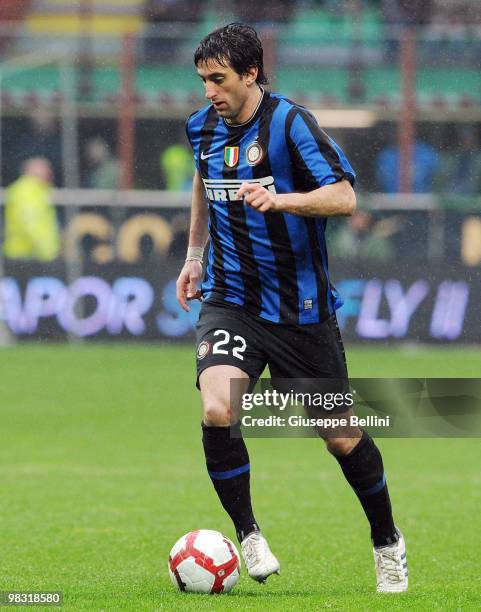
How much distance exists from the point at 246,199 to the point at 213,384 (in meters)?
0.73

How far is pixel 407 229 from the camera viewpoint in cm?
1625

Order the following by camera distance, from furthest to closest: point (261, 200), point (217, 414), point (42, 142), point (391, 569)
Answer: point (42, 142) < point (391, 569) < point (217, 414) < point (261, 200)

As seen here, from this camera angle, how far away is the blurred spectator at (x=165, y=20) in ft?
54.6

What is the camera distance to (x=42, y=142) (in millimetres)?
16766

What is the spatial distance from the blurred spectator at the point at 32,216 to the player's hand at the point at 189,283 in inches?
439

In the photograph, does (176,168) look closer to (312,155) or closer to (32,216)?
(32,216)

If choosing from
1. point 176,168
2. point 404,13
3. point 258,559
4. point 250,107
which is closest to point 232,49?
point 250,107

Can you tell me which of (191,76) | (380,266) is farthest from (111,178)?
(380,266)

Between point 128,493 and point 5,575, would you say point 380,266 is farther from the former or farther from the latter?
point 5,575

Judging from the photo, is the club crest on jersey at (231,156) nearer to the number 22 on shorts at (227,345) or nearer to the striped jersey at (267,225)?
the striped jersey at (267,225)

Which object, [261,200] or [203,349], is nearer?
[261,200]

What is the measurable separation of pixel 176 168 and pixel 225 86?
39.2 ft

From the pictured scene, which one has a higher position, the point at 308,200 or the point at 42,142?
the point at 308,200

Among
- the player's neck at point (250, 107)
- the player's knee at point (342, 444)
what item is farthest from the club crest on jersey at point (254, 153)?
the player's knee at point (342, 444)
